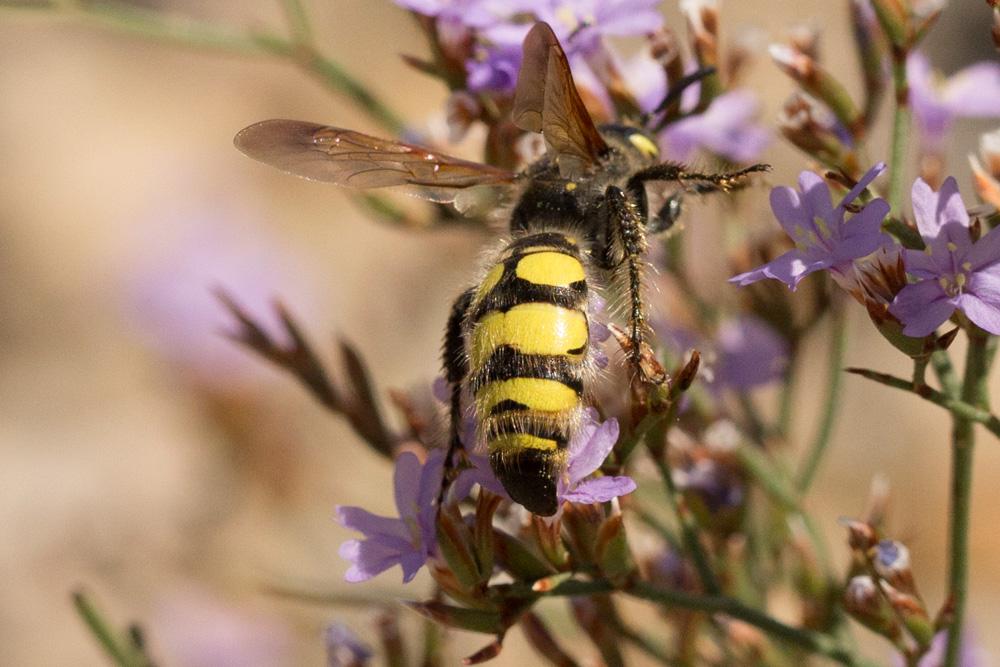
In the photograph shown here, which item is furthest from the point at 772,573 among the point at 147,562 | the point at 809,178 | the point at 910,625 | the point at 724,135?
the point at 147,562

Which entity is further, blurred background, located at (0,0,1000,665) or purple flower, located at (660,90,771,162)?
blurred background, located at (0,0,1000,665)

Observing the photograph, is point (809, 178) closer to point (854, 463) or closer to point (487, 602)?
point (487, 602)

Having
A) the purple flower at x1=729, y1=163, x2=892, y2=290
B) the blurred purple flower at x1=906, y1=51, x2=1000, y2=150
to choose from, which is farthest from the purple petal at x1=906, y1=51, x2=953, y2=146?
the purple flower at x1=729, y1=163, x2=892, y2=290

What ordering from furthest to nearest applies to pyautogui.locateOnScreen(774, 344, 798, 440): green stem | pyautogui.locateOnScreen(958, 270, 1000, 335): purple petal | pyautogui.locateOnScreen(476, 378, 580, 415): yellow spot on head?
pyautogui.locateOnScreen(774, 344, 798, 440): green stem, pyautogui.locateOnScreen(476, 378, 580, 415): yellow spot on head, pyautogui.locateOnScreen(958, 270, 1000, 335): purple petal

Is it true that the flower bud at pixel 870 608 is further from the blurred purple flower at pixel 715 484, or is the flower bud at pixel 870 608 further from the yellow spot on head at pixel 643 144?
the yellow spot on head at pixel 643 144

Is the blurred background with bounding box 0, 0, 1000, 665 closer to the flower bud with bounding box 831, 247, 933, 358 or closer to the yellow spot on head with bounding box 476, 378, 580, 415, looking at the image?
the yellow spot on head with bounding box 476, 378, 580, 415

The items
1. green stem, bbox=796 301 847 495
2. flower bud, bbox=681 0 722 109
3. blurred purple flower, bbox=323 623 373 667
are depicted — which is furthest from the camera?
green stem, bbox=796 301 847 495

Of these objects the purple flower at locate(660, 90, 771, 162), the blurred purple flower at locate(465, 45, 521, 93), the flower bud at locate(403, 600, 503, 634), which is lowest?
the flower bud at locate(403, 600, 503, 634)
